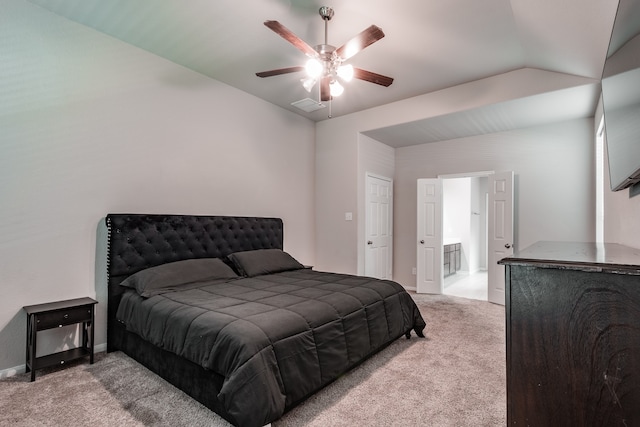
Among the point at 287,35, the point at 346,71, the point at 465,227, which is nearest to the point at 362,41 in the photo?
the point at 346,71

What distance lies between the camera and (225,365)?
69.7 inches

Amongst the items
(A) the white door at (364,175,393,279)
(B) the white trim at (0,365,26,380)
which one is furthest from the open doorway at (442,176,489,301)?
(B) the white trim at (0,365,26,380)

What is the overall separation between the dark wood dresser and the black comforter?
1.14 meters

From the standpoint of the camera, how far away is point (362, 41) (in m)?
2.33

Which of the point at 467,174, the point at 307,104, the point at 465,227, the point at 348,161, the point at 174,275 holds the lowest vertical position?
the point at 174,275

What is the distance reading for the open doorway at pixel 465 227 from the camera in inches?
281

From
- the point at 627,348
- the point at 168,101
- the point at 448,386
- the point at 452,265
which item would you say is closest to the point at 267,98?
the point at 168,101

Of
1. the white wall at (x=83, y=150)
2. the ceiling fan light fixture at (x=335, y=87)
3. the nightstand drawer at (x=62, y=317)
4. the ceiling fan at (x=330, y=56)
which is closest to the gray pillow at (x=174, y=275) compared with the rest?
the nightstand drawer at (x=62, y=317)

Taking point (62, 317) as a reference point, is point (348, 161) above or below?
above

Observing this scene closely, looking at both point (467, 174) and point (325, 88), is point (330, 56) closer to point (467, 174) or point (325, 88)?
point (325, 88)

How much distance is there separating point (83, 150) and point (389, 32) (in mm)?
2950

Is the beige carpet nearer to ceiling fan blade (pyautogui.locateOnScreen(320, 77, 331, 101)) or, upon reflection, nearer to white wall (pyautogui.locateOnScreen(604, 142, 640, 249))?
white wall (pyautogui.locateOnScreen(604, 142, 640, 249))

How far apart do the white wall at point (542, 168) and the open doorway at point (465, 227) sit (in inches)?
76.0

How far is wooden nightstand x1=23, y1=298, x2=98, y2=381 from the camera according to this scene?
7.73ft
